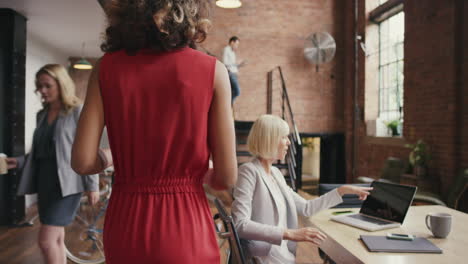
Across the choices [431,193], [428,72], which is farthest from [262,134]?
[428,72]

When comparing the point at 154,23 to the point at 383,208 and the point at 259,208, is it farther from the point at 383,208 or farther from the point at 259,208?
the point at 383,208

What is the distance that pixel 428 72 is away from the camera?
5.81 metres

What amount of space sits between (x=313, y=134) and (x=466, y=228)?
21.8 ft

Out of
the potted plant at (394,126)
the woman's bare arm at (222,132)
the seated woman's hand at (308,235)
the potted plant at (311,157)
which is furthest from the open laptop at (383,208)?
the potted plant at (311,157)

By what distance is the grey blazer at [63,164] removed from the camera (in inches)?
93.4

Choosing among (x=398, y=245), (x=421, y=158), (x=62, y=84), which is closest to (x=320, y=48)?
(x=421, y=158)

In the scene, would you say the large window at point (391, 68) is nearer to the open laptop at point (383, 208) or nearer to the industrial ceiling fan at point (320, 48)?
the industrial ceiling fan at point (320, 48)

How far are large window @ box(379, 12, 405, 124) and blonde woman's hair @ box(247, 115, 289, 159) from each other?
18.0 ft

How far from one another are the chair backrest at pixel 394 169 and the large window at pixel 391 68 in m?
1.01

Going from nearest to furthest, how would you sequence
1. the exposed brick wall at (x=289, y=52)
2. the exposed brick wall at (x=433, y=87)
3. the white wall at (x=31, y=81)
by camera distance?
the exposed brick wall at (x=433, y=87), the white wall at (x=31, y=81), the exposed brick wall at (x=289, y=52)

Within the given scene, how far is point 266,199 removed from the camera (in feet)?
6.56

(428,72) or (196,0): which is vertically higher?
(428,72)

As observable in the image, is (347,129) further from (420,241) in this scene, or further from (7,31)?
(420,241)

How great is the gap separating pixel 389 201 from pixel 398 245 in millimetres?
444
